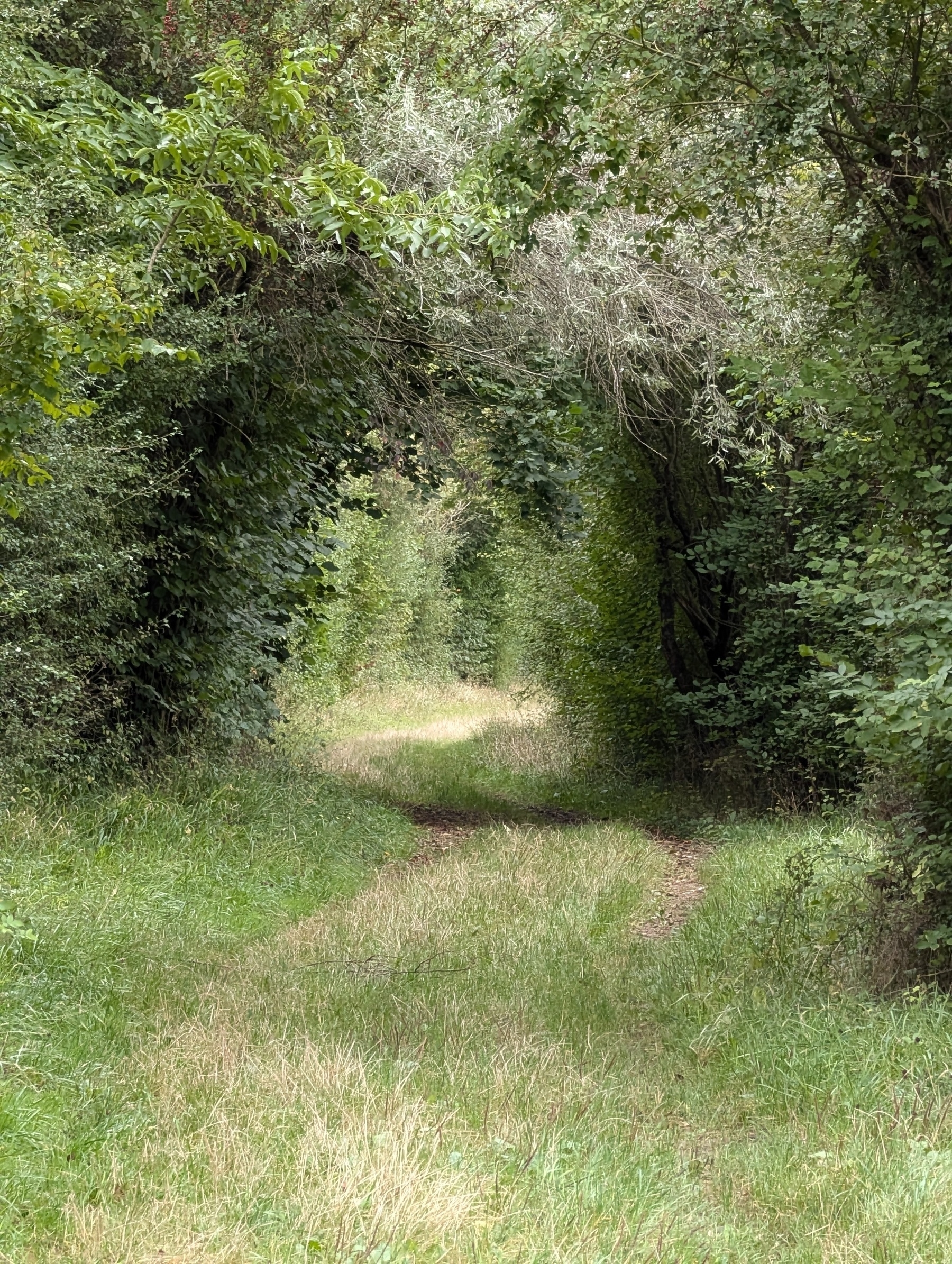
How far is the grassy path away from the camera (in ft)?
11.6

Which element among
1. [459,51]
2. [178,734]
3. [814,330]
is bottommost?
[178,734]

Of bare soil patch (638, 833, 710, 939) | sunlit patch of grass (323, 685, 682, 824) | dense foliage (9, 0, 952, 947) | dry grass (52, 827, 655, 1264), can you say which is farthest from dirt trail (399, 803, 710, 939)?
dense foliage (9, 0, 952, 947)

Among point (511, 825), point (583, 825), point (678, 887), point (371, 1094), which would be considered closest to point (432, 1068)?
point (371, 1094)

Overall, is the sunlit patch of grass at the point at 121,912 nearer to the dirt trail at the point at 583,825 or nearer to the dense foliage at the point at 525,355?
the dirt trail at the point at 583,825

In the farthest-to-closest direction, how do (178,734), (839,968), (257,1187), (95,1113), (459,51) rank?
(178,734) < (459,51) < (839,968) < (95,1113) < (257,1187)

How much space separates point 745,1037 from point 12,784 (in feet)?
17.8

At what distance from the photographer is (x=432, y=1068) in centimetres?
499

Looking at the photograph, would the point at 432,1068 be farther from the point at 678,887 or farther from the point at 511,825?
the point at 511,825

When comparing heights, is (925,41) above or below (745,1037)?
above

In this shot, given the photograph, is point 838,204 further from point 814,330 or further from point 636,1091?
point 636,1091

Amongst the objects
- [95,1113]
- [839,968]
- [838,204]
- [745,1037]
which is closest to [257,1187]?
[95,1113]

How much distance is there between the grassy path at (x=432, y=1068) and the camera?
354cm

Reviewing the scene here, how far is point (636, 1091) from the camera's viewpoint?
4.98 meters

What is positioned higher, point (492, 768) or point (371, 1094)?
point (371, 1094)
